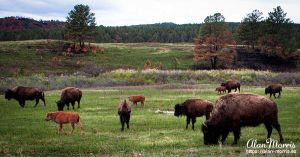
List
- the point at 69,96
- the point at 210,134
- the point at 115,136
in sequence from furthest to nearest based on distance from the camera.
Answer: the point at 69,96, the point at 115,136, the point at 210,134

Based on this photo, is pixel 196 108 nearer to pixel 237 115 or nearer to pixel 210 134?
pixel 210 134

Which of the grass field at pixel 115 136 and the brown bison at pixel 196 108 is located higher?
the brown bison at pixel 196 108

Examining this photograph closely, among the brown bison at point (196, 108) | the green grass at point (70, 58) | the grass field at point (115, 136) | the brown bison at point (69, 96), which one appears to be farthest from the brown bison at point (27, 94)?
the green grass at point (70, 58)

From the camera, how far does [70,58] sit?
101 metres

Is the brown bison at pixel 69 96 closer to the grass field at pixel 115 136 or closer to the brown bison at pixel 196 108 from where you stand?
the grass field at pixel 115 136

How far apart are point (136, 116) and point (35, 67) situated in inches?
2503

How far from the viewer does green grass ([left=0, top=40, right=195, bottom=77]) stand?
87.2 metres

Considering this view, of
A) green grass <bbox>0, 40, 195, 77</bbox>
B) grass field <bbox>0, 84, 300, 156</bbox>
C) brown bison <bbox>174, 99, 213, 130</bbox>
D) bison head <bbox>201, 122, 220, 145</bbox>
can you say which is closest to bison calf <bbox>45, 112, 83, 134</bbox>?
grass field <bbox>0, 84, 300, 156</bbox>

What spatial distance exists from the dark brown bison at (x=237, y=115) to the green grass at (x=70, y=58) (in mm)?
64332

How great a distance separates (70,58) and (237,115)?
3407 inches

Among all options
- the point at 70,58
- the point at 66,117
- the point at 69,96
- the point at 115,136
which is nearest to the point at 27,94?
the point at 69,96

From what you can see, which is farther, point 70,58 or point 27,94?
point 70,58

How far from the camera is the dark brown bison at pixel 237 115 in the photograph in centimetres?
1788

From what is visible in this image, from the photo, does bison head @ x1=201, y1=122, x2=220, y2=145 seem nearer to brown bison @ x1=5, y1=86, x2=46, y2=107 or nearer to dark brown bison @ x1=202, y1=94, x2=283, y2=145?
dark brown bison @ x1=202, y1=94, x2=283, y2=145
